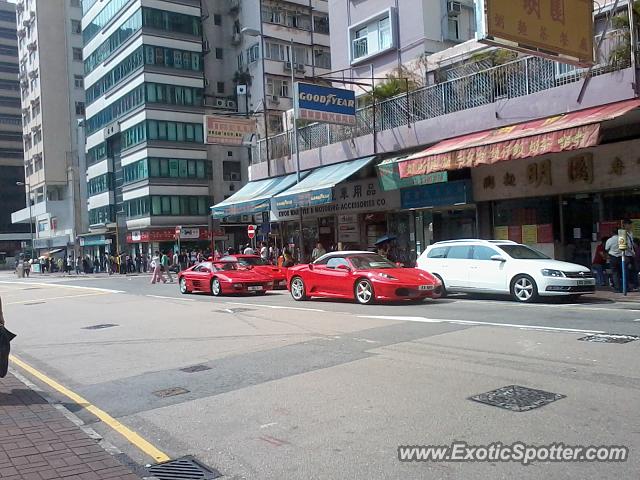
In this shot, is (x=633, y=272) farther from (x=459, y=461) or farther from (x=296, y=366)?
(x=459, y=461)

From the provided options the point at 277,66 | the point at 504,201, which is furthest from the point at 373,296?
the point at 277,66

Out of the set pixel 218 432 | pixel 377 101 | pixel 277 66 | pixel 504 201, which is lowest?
pixel 218 432

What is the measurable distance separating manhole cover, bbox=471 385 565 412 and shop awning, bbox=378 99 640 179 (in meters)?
9.67

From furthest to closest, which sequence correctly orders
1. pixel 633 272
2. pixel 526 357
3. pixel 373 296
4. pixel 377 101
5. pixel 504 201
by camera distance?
pixel 377 101 < pixel 504 201 < pixel 633 272 < pixel 373 296 < pixel 526 357

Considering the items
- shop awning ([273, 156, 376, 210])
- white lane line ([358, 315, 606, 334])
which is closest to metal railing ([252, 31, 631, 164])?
shop awning ([273, 156, 376, 210])

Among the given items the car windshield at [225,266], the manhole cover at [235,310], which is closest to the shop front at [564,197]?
the car windshield at [225,266]

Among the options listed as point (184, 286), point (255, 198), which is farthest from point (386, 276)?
point (255, 198)

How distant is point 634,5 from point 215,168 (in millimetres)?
44977

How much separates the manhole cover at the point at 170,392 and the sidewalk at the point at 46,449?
3.64ft

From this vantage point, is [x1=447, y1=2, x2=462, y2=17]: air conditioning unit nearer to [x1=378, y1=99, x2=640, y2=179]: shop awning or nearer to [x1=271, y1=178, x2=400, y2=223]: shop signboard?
[x1=271, y1=178, x2=400, y2=223]: shop signboard

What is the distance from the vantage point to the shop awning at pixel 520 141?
14.2 m

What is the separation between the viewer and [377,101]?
901 inches

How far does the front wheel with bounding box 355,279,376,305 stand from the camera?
569 inches

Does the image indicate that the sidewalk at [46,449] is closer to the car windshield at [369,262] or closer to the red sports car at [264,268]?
the car windshield at [369,262]
